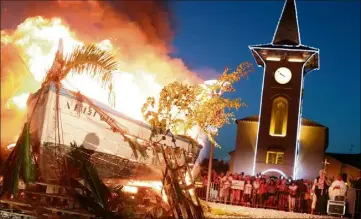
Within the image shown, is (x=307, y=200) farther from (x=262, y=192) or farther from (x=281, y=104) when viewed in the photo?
(x=281, y=104)

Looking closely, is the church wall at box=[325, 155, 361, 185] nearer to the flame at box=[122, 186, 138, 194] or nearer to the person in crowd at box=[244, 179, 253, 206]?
the person in crowd at box=[244, 179, 253, 206]

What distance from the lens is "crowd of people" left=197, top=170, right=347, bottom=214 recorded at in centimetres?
2283

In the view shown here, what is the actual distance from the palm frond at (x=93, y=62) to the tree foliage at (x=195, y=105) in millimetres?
6620

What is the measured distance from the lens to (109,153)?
14.5 meters

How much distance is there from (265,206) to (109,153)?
11149 mm

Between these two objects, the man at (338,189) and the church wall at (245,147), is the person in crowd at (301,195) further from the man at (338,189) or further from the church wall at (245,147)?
the church wall at (245,147)

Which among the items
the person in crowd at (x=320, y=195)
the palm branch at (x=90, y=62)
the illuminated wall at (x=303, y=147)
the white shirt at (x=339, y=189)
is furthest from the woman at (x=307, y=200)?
the illuminated wall at (x=303, y=147)

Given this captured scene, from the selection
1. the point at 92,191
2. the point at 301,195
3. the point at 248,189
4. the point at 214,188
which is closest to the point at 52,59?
the point at 92,191

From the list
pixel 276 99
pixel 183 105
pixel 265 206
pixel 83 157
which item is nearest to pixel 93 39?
pixel 183 105

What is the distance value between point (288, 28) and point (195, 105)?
24.2m

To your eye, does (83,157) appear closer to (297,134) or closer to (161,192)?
(161,192)

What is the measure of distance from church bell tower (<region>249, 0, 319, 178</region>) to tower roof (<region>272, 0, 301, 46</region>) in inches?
8.5

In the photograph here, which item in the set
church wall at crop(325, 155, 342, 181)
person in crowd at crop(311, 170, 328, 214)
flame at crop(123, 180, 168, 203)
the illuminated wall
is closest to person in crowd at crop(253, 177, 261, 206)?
person in crowd at crop(311, 170, 328, 214)

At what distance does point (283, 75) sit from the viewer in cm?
4275
